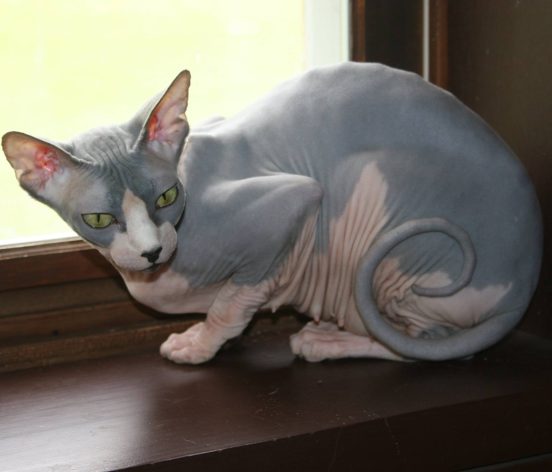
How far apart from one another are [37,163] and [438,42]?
69cm

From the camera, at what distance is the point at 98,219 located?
0.99 metres

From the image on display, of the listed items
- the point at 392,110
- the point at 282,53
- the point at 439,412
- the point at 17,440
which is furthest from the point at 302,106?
the point at 17,440

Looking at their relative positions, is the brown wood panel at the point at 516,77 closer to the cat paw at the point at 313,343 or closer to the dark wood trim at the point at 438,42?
the dark wood trim at the point at 438,42

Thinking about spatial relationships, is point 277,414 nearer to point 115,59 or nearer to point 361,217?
point 361,217

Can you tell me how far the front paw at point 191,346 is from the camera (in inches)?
48.4

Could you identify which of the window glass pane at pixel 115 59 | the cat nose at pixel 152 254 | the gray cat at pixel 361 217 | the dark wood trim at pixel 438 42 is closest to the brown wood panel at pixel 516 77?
the dark wood trim at pixel 438 42

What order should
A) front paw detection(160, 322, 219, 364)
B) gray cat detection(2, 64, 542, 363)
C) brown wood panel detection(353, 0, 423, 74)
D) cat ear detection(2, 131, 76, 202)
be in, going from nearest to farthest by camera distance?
1. cat ear detection(2, 131, 76, 202)
2. gray cat detection(2, 64, 542, 363)
3. front paw detection(160, 322, 219, 364)
4. brown wood panel detection(353, 0, 423, 74)

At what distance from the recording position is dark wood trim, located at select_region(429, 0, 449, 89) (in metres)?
1.39

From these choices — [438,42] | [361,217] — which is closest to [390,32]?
[438,42]

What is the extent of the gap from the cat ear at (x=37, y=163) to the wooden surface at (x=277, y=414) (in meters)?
0.28

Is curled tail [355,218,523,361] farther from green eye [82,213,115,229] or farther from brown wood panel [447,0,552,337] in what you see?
green eye [82,213,115,229]

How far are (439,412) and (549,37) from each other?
0.52 m

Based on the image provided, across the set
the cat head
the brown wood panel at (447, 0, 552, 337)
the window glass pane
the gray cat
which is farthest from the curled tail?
the window glass pane

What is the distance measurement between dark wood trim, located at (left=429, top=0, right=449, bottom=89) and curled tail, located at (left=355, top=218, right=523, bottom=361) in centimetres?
34
